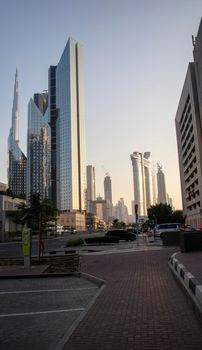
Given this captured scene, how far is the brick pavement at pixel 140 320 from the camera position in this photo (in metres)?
5.36

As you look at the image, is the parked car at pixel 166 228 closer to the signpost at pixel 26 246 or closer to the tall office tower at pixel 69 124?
the signpost at pixel 26 246

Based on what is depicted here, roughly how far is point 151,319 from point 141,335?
1013 millimetres

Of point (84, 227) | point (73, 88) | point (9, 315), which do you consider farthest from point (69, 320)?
point (84, 227)

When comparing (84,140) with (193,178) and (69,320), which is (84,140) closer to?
(193,178)

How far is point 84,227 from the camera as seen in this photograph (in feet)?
614

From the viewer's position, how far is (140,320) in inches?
262

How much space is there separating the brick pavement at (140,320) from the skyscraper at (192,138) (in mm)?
69845

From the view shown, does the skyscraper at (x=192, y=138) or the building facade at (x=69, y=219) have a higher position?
the skyscraper at (x=192, y=138)

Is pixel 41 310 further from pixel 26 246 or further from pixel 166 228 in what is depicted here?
pixel 166 228

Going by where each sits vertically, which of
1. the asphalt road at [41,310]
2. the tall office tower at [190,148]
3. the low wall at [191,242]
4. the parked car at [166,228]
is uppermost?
the tall office tower at [190,148]

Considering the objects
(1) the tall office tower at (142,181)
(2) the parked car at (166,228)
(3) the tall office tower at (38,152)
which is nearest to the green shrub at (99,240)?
(2) the parked car at (166,228)

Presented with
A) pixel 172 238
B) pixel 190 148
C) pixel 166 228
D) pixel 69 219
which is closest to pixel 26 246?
pixel 172 238

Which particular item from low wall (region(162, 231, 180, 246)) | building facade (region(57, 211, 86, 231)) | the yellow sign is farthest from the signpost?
building facade (region(57, 211, 86, 231))

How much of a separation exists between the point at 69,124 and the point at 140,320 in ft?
511
